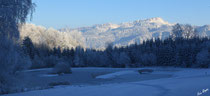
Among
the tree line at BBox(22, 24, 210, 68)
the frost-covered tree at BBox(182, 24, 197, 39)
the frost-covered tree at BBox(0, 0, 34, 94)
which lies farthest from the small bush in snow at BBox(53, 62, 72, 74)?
the frost-covered tree at BBox(182, 24, 197, 39)

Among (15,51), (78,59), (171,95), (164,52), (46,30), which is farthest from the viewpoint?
(46,30)

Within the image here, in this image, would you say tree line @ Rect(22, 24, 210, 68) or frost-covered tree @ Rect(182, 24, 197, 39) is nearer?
tree line @ Rect(22, 24, 210, 68)

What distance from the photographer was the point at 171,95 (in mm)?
11016

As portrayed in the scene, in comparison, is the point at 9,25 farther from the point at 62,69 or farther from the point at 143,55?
the point at 143,55

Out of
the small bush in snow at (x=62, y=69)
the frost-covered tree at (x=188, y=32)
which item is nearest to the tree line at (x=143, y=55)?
the small bush in snow at (x=62, y=69)

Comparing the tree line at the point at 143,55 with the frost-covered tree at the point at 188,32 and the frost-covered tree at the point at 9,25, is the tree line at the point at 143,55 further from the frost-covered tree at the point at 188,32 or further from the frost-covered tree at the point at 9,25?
the frost-covered tree at the point at 9,25

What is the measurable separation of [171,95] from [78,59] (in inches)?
2648

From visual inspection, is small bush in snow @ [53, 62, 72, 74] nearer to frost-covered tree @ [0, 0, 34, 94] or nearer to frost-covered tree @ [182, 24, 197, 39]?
frost-covered tree @ [0, 0, 34, 94]

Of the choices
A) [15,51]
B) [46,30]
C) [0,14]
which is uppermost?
[46,30]

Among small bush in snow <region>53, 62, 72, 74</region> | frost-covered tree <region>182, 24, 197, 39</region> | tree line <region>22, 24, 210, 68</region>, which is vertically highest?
frost-covered tree <region>182, 24, 197, 39</region>

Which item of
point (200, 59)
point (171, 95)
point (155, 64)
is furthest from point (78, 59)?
point (171, 95)

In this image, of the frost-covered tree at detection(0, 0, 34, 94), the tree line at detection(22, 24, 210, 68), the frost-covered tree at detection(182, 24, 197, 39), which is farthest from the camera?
the frost-covered tree at detection(182, 24, 197, 39)

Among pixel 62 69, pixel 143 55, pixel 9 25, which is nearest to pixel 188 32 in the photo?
pixel 143 55

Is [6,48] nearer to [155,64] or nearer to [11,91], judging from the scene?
[11,91]
